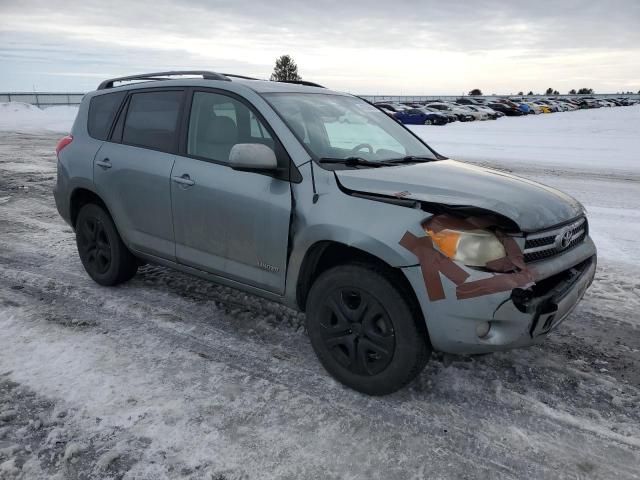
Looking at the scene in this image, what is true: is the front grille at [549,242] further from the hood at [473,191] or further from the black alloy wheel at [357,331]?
the black alloy wheel at [357,331]

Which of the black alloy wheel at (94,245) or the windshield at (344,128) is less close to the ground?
the windshield at (344,128)

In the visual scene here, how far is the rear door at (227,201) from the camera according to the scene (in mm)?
3340

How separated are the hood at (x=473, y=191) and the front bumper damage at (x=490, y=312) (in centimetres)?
30

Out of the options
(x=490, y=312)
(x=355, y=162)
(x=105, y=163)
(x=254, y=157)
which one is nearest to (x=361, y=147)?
(x=355, y=162)

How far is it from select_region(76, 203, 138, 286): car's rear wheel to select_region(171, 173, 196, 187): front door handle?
108 cm

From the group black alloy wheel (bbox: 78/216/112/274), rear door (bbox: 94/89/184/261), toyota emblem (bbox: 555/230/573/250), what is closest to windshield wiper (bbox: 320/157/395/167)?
toyota emblem (bbox: 555/230/573/250)

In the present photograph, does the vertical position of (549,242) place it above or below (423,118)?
below

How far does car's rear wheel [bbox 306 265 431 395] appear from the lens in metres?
2.84

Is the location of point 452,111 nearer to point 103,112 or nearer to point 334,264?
point 103,112

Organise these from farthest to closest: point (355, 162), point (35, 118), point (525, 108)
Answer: point (525, 108) → point (35, 118) → point (355, 162)

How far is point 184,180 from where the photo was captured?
379 centimetres

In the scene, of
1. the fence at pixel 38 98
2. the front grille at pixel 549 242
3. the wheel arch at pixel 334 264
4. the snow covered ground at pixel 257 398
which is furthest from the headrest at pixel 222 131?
the fence at pixel 38 98

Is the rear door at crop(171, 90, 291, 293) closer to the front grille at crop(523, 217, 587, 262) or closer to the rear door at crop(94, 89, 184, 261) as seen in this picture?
the rear door at crop(94, 89, 184, 261)

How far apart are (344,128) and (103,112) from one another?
2302 millimetres
